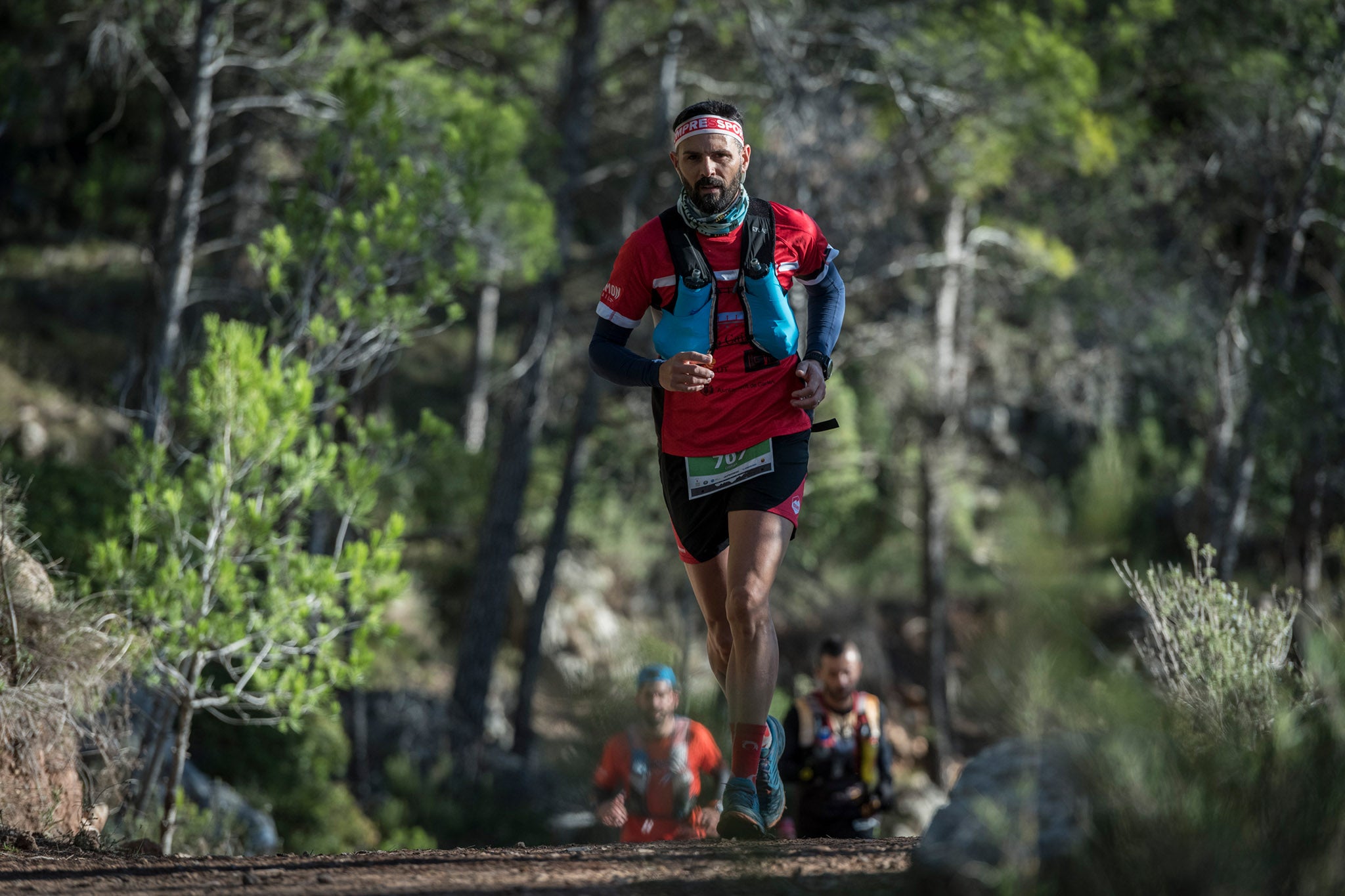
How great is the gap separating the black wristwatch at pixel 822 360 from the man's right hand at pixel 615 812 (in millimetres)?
2285

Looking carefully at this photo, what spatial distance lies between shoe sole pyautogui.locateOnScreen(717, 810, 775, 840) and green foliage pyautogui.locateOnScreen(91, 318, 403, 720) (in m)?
2.62

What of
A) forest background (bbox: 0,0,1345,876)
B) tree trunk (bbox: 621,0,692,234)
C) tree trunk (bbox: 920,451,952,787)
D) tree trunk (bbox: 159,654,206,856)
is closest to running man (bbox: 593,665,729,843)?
forest background (bbox: 0,0,1345,876)

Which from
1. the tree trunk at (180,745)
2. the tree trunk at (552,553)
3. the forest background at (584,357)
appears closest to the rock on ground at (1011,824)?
the forest background at (584,357)

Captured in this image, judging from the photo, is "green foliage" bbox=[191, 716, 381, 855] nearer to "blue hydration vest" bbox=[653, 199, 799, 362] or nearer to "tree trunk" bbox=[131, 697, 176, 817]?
"tree trunk" bbox=[131, 697, 176, 817]

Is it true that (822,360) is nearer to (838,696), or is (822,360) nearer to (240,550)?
(838,696)

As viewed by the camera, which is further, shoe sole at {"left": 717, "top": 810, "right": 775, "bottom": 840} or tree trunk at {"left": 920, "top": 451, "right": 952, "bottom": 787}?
tree trunk at {"left": 920, "top": 451, "right": 952, "bottom": 787}

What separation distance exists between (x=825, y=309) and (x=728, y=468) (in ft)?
2.21

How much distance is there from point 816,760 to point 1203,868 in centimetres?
331

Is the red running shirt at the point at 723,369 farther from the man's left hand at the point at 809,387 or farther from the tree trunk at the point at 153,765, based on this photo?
the tree trunk at the point at 153,765

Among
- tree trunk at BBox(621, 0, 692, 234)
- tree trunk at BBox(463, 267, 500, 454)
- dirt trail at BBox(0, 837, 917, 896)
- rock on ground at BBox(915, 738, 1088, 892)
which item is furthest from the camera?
tree trunk at BBox(463, 267, 500, 454)

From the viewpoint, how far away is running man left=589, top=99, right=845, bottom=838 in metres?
3.63

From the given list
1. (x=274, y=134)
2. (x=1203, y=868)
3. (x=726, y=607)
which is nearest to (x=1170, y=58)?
(x=274, y=134)

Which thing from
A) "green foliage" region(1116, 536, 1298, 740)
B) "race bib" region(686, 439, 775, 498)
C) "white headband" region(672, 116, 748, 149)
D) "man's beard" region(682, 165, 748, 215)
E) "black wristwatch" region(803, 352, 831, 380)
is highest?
"white headband" region(672, 116, 748, 149)

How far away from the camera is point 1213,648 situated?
333 centimetres
